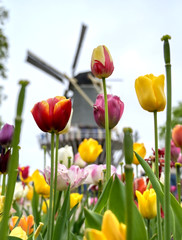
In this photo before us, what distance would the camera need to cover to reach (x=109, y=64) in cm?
123

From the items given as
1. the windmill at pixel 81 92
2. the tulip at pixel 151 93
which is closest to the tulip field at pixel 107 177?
the tulip at pixel 151 93

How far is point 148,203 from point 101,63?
1.93 feet

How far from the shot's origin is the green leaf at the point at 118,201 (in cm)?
69

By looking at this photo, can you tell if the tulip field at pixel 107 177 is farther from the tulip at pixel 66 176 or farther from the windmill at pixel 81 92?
the windmill at pixel 81 92

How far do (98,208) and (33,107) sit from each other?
1.44 ft

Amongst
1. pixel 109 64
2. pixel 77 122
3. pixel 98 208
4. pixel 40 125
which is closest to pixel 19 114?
pixel 98 208

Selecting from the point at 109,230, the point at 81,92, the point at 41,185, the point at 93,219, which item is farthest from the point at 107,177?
the point at 81,92

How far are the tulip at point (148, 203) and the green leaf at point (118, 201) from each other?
0.52m

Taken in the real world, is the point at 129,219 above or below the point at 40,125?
below

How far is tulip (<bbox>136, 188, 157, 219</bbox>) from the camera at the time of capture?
123 centimetres

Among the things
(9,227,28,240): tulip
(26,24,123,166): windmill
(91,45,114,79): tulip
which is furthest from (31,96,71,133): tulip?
(26,24,123,166): windmill

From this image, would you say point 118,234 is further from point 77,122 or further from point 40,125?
point 77,122

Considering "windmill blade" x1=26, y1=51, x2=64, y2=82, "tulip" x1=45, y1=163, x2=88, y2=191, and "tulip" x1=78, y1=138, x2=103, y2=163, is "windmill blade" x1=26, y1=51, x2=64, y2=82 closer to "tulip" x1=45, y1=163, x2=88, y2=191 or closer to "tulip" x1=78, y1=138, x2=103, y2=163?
"tulip" x1=78, y1=138, x2=103, y2=163

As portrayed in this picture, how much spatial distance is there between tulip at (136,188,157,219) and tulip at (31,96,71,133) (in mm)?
425
